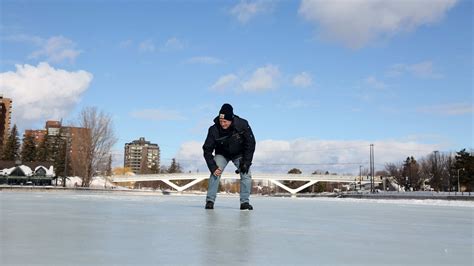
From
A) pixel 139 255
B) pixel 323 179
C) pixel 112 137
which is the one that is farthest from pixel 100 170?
pixel 139 255

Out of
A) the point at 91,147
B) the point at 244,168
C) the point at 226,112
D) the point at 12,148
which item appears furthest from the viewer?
the point at 12,148

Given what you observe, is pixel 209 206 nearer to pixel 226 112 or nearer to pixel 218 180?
pixel 218 180

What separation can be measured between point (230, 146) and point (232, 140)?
120 mm

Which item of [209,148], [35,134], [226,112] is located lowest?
[209,148]

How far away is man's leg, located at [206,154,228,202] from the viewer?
674 cm

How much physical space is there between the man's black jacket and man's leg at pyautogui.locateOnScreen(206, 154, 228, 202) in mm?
192

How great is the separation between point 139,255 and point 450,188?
262ft

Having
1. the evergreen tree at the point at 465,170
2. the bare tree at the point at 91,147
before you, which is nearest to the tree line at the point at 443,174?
the evergreen tree at the point at 465,170

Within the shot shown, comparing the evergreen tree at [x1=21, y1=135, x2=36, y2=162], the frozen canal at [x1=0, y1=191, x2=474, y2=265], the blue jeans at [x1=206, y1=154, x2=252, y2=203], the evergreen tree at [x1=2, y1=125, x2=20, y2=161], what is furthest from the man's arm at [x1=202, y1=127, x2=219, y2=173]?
the evergreen tree at [x1=2, y1=125, x2=20, y2=161]

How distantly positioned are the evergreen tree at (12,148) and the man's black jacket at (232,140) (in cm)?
7885

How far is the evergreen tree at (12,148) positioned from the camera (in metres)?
74.2

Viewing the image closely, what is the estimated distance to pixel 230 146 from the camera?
22.5ft

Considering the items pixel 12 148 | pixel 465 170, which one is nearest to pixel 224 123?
pixel 465 170

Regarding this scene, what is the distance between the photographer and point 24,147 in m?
A: 76.1
